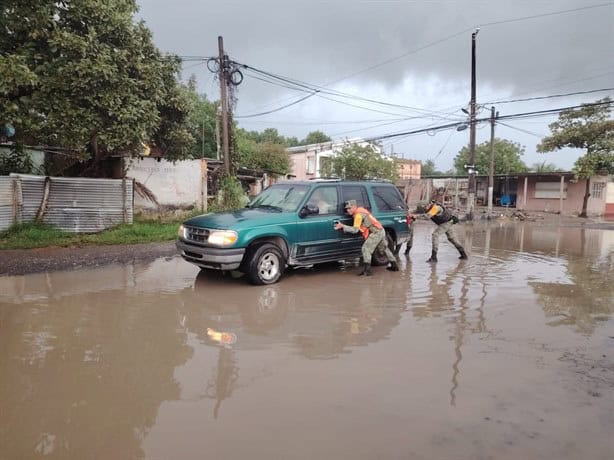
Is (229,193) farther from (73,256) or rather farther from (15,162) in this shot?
(73,256)

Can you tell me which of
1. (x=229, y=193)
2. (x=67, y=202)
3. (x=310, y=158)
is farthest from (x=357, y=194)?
(x=310, y=158)

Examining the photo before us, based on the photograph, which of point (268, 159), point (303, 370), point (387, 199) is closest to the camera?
point (303, 370)

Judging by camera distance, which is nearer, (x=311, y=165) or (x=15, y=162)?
(x=15, y=162)

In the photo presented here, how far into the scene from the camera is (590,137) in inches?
1055

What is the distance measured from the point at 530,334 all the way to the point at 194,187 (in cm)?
1373

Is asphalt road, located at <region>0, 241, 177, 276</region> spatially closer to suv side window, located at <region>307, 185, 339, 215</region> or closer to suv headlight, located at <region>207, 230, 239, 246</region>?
suv headlight, located at <region>207, 230, 239, 246</region>

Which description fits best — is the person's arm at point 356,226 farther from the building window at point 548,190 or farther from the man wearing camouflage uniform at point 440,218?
A: the building window at point 548,190

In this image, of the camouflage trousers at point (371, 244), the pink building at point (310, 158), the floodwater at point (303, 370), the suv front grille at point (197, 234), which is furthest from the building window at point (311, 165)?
the suv front grille at point (197, 234)

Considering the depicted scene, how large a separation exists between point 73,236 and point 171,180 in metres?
4.92

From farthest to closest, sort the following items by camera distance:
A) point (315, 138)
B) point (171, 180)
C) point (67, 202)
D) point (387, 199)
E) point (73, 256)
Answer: point (315, 138), point (171, 180), point (67, 202), point (73, 256), point (387, 199)

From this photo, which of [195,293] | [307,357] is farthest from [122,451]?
[195,293]

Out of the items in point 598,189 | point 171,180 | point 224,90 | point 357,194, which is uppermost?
point 224,90

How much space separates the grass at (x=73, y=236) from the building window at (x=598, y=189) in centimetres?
2706

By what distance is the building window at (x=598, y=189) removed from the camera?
29.0m
